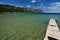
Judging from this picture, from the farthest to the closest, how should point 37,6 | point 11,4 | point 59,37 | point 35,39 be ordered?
point 11,4 → point 37,6 → point 35,39 → point 59,37

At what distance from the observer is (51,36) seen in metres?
1.87

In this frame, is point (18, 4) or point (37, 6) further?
point (18, 4)

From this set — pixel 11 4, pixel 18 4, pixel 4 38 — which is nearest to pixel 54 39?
pixel 4 38

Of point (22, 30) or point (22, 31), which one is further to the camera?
point (22, 30)

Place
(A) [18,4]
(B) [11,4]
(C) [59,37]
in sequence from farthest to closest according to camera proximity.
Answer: (B) [11,4] < (A) [18,4] < (C) [59,37]

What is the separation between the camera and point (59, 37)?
1765 millimetres

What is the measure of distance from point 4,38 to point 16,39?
0.23 metres

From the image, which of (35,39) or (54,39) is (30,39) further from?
(54,39)

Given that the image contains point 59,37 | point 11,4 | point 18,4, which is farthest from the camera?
point 11,4

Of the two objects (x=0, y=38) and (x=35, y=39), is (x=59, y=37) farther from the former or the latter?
(x=0, y=38)

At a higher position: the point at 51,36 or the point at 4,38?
the point at 51,36

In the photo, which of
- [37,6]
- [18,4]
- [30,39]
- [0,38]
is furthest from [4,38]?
[18,4]

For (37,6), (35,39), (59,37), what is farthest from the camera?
(37,6)

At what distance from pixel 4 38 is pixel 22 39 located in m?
0.33
